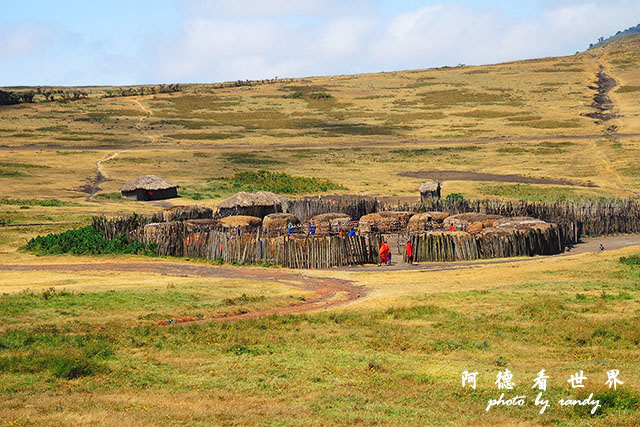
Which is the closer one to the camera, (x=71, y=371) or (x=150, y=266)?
(x=71, y=371)

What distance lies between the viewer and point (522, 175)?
211 feet

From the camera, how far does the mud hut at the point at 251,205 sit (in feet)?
140

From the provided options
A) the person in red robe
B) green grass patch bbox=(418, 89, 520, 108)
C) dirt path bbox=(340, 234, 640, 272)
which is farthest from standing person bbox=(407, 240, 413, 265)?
green grass patch bbox=(418, 89, 520, 108)

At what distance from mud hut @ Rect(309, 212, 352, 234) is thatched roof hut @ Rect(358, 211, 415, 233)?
2.79ft

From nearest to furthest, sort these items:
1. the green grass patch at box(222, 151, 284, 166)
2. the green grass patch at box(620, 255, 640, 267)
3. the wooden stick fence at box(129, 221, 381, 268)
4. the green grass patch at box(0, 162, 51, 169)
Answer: the green grass patch at box(620, 255, 640, 267) → the wooden stick fence at box(129, 221, 381, 268) → the green grass patch at box(0, 162, 51, 169) → the green grass patch at box(222, 151, 284, 166)

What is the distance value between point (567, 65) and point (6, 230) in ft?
443

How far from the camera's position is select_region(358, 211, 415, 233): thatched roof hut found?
123 ft

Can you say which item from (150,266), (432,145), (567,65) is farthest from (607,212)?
(567,65)

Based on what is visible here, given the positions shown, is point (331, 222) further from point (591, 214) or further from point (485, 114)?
point (485, 114)

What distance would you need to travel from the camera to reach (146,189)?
169 ft

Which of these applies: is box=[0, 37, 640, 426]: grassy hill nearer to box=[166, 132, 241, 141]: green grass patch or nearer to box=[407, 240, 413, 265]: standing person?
box=[407, 240, 413, 265]: standing person

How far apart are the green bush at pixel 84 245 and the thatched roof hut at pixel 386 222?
10625 mm

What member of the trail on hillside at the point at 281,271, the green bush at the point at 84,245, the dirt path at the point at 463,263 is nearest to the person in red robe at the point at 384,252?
the dirt path at the point at 463,263

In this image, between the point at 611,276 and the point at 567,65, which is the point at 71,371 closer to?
the point at 611,276
